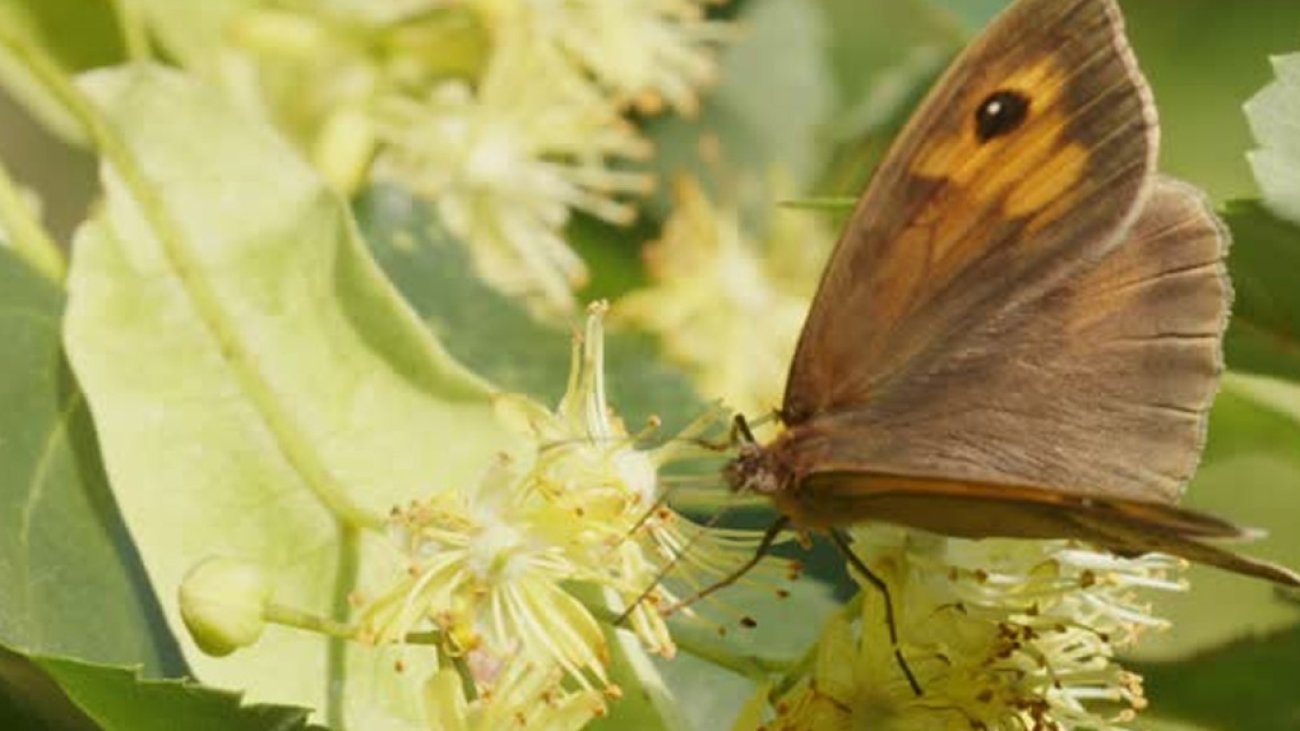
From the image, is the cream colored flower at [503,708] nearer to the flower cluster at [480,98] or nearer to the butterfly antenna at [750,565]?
the butterfly antenna at [750,565]

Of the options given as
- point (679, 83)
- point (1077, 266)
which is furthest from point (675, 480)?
point (679, 83)

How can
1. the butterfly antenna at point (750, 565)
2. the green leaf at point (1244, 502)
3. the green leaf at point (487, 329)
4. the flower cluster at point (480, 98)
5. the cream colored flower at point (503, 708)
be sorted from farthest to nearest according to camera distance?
1. the flower cluster at point (480, 98)
2. the green leaf at point (487, 329)
3. the green leaf at point (1244, 502)
4. the butterfly antenna at point (750, 565)
5. the cream colored flower at point (503, 708)

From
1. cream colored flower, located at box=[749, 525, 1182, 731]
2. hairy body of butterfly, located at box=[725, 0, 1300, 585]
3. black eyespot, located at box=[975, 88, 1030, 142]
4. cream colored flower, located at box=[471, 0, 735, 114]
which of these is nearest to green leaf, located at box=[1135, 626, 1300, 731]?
cream colored flower, located at box=[749, 525, 1182, 731]

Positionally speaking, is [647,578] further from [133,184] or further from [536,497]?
[133,184]

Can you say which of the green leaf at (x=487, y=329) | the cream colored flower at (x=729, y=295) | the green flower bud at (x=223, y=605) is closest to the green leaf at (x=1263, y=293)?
the green leaf at (x=487, y=329)

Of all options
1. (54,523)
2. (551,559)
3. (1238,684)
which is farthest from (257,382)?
(1238,684)

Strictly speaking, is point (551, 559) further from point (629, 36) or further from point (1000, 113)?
point (629, 36)

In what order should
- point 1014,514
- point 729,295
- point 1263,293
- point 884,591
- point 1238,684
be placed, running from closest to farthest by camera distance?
point 1014,514 → point 884,591 → point 1263,293 → point 1238,684 → point 729,295
